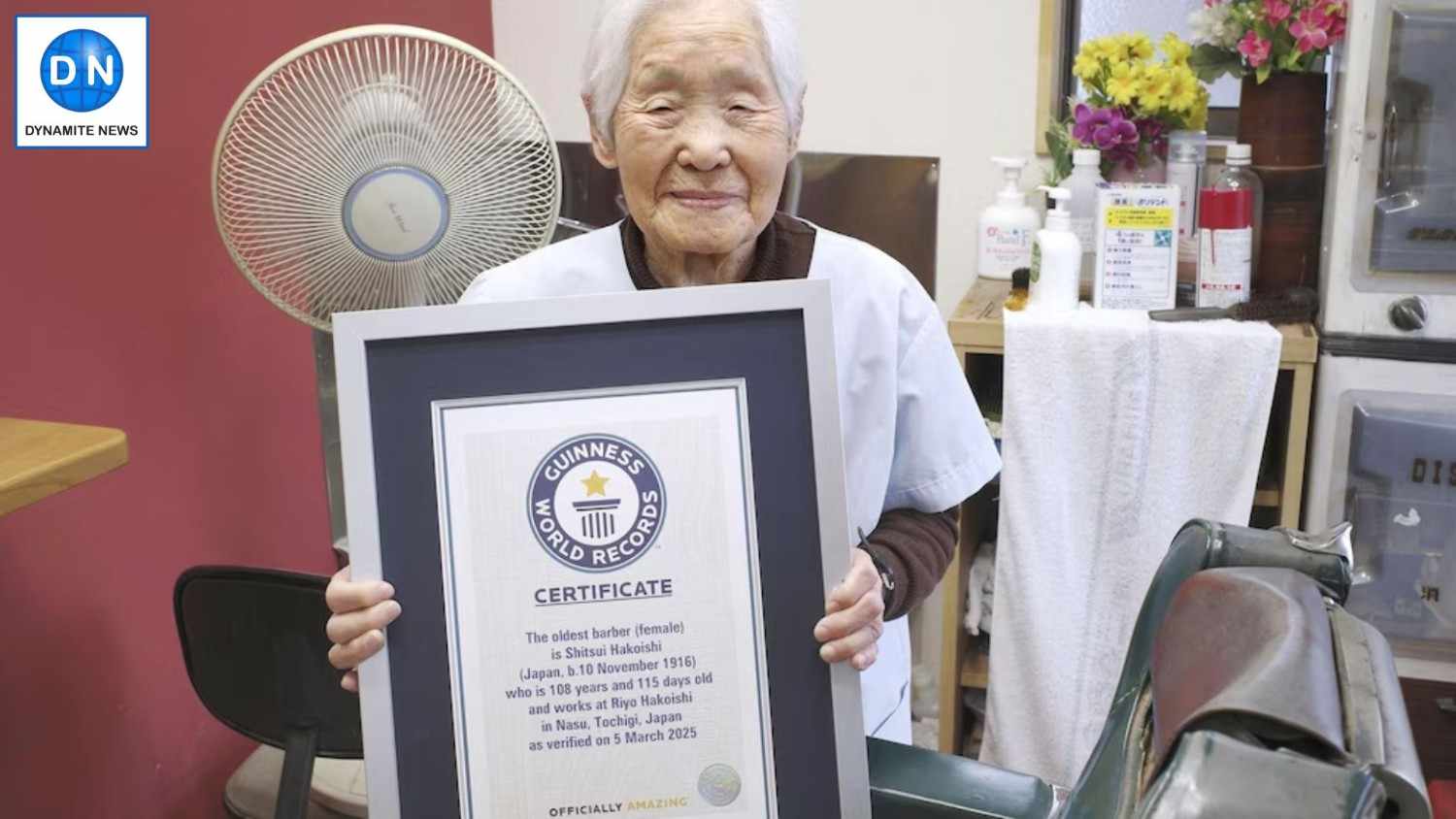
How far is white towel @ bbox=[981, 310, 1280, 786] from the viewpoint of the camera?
2180 mm

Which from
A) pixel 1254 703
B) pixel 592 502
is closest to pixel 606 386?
pixel 592 502

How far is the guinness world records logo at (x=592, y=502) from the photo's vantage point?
3.41 ft

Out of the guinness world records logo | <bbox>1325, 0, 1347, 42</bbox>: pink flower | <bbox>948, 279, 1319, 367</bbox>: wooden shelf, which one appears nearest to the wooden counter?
the guinness world records logo

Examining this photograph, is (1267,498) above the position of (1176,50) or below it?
below

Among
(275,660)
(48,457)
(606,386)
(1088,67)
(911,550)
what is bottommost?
(275,660)

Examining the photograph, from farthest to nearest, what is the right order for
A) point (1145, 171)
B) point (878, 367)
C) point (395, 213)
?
point (1145, 171), point (395, 213), point (878, 367)

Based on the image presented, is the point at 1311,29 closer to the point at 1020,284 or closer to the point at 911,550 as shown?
the point at 1020,284

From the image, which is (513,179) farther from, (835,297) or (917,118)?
(917,118)

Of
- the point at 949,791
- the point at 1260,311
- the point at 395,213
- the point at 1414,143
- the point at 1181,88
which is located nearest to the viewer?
the point at 949,791

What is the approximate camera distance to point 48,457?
4.33ft

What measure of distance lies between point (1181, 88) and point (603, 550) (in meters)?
1.71

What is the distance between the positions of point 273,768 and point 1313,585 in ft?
6.25

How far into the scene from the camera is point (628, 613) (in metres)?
1.04

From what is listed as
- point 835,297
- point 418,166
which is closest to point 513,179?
point 418,166
